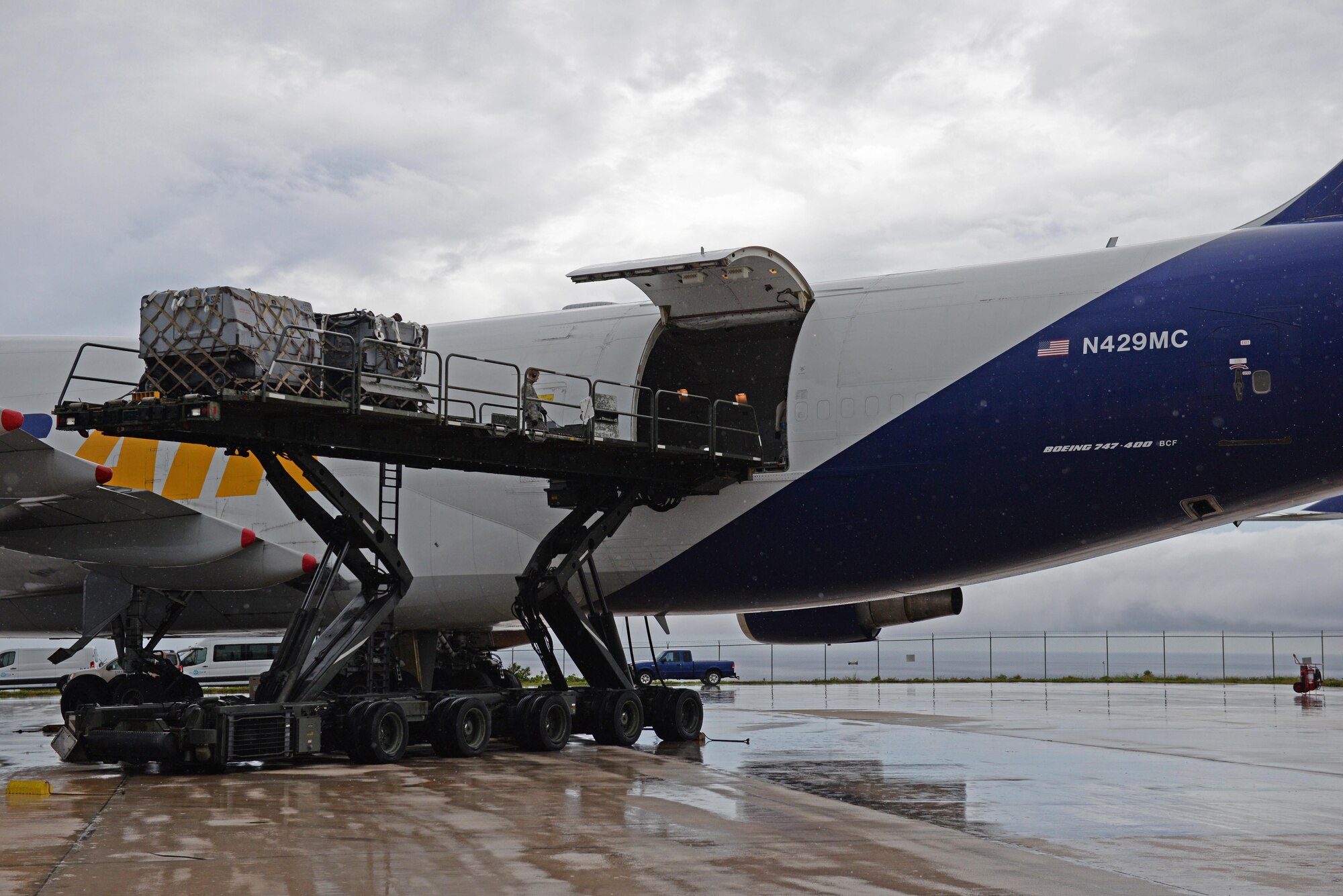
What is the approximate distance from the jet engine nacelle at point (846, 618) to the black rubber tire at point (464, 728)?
5.83 metres

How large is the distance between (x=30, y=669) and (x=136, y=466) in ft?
113

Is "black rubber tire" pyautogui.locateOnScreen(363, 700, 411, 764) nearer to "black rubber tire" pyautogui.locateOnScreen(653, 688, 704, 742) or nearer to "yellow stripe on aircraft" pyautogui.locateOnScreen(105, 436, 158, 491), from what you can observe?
"black rubber tire" pyautogui.locateOnScreen(653, 688, 704, 742)

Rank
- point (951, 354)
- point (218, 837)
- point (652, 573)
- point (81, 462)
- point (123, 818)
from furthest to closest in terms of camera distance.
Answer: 1. point (652, 573)
2. point (951, 354)
3. point (81, 462)
4. point (123, 818)
5. point (218, 837)

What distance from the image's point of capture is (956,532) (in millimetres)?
16609

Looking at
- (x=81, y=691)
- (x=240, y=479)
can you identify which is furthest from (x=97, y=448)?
(x=81, y=691)

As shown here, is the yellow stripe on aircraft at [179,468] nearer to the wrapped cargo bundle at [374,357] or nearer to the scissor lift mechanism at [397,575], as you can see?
the scissor lift mechanism at [397,575]

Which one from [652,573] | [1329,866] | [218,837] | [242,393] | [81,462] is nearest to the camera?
[1329,866]

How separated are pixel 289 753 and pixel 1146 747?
414 inches

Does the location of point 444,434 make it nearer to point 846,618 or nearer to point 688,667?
point 846,618

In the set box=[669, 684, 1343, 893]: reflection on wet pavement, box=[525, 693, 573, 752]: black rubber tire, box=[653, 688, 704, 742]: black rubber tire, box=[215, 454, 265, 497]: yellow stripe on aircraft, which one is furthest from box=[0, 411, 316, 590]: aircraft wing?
box=[669, 684, 1343, 893]: reflection on wet pavement

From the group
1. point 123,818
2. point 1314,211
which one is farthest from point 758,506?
point 123,818

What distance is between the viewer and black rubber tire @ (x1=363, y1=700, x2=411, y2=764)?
46.6ft

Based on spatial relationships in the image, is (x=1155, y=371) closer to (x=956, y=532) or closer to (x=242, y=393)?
(x=956, y=532)

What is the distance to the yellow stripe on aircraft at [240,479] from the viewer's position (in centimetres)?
2011
